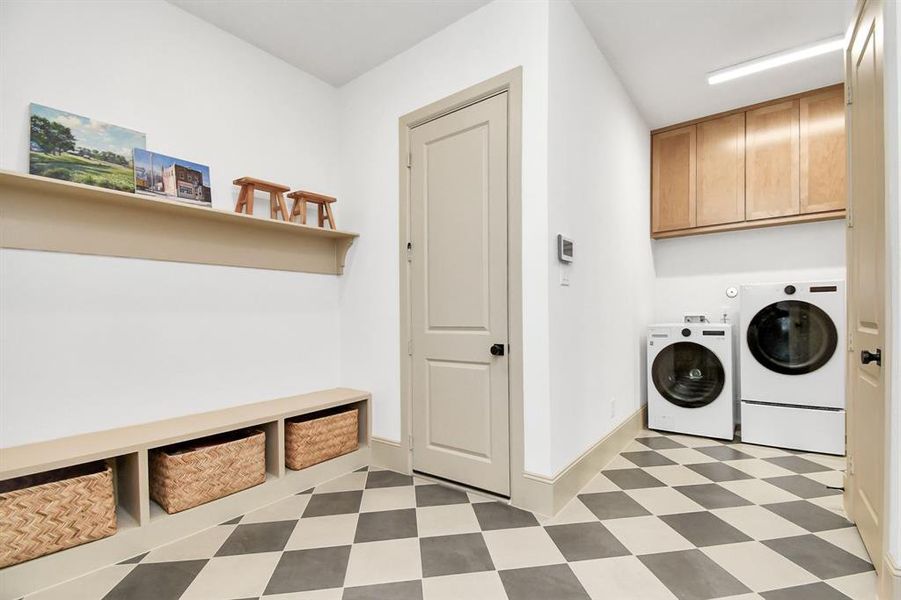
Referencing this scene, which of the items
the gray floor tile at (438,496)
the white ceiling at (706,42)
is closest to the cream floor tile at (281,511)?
the gray floor tile at (438,496)

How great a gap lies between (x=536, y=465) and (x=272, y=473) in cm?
151

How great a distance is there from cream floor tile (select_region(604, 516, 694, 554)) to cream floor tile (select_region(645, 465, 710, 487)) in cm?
58

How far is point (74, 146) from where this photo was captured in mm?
2113

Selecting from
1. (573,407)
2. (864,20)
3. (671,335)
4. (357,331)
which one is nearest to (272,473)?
(357,331)

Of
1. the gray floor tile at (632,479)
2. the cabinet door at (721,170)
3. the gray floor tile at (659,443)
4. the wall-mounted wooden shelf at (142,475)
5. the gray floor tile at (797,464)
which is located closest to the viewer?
the wall-mounted wooden shelf at (142,475)

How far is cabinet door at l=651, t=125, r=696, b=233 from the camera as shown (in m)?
4.02

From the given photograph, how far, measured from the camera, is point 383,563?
183 centimetres

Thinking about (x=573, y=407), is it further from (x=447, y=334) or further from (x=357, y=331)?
(x=357, y=331)

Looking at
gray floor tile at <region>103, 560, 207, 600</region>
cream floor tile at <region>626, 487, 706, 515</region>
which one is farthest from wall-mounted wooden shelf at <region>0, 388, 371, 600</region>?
cream floor tile at <region>626, 487, 706, 515</region>

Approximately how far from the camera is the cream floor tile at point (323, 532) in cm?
199

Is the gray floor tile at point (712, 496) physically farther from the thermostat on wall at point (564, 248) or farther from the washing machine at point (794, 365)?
the thermostat on wall at point (564, 248)

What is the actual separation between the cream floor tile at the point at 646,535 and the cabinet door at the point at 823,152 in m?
2.94

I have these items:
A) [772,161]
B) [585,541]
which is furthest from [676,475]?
[772,161]

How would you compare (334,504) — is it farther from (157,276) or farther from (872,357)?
(872,357)
